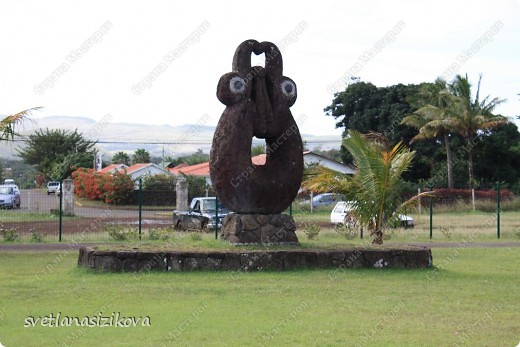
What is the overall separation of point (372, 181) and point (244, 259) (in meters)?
4.48

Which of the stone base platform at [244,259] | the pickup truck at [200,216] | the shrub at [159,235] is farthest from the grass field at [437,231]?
the stone base platform at [244,259]

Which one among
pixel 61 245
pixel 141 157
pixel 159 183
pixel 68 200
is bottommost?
pixel 61 245

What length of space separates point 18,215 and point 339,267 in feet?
56.2

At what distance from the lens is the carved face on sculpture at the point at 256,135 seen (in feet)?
53.5

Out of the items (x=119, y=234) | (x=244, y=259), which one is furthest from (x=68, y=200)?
(x=244, y=259)

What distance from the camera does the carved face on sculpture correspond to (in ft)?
53.5

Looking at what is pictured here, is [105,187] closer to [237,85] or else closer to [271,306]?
[237,85]

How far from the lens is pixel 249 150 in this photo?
648 inches

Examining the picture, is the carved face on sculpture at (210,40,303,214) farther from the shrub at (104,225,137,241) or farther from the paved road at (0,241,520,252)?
the shrub at (104,225,137,241)

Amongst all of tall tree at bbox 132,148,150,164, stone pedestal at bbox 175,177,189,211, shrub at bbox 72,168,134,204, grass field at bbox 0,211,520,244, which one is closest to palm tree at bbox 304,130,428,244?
grass field at bbox 0,211,520,244

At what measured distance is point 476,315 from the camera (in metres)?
11.0

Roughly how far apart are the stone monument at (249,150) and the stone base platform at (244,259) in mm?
1205

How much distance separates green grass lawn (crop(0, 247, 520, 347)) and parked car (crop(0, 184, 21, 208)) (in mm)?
23080

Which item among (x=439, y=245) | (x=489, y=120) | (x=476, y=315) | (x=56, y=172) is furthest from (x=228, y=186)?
(x=56, y=172)
